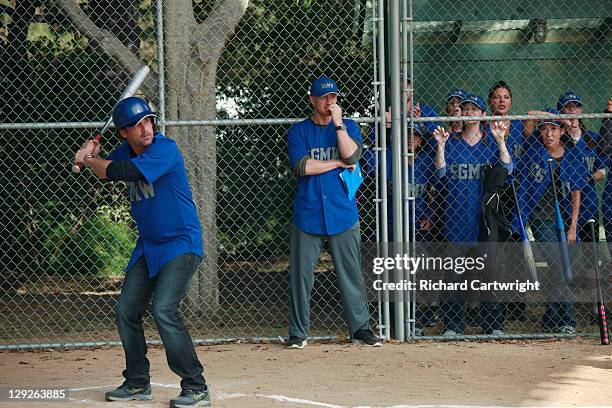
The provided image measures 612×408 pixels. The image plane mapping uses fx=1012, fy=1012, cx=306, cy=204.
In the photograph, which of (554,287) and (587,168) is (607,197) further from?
(554,287)

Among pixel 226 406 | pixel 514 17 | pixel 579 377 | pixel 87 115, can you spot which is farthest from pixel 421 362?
pixel 87 115

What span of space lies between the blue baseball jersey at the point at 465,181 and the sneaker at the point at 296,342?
1616 millimetres

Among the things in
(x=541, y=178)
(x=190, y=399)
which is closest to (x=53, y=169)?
(x=541, y=178)

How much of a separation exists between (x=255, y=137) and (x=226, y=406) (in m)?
6.46

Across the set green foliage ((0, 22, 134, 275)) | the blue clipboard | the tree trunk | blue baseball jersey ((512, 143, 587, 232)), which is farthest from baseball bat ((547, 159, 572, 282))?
green foliage ((0, 22, 134, 275))

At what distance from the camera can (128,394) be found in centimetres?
609

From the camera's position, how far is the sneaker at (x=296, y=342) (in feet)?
27.1

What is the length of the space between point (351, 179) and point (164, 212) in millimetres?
2660

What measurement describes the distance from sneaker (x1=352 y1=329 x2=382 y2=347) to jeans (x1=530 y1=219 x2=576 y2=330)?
1.59m

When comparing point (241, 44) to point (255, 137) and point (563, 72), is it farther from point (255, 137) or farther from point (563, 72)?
point (563, 72)

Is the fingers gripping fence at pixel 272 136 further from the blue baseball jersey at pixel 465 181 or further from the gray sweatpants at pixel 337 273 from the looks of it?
the gray sweatpants at pixel 337 273

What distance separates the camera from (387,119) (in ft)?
28.2

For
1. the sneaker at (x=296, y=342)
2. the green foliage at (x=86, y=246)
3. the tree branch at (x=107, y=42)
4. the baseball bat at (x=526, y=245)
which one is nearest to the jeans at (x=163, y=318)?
the sneaker at (x=296, y=342)

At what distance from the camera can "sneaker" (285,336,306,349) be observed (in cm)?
827
